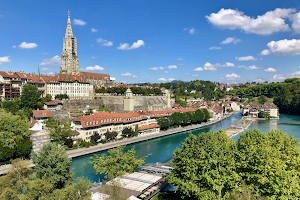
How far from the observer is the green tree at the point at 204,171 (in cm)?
1477

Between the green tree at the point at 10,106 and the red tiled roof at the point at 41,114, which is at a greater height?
the green tree at the point at 10,106

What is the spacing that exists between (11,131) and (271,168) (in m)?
30.5

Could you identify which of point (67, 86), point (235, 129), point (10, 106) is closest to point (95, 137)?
point (10, 106)

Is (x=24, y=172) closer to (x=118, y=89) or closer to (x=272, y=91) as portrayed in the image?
(x=118, y=89)

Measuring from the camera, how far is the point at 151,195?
62.2ft

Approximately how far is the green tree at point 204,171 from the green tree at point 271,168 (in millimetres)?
939

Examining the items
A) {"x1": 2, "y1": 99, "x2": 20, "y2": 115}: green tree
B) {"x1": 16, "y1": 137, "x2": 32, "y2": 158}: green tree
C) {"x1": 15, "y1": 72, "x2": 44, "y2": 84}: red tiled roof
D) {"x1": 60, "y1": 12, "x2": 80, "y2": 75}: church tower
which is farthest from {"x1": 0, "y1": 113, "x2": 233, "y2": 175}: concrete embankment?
{"x1": 60, "y1": 12, "x2": 80, "y2": 75}: church tower

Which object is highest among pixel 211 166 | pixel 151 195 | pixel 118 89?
pixel 118 89

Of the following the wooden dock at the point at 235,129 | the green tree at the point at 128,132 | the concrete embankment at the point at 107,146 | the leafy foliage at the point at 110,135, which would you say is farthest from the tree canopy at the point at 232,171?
the wooden dock at the point at 235,129

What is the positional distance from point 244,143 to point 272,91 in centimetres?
12917

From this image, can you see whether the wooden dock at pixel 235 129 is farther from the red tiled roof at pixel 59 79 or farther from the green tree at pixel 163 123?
the red tiled roof at pixel 59 79

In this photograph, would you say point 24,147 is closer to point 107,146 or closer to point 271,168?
point 107,146

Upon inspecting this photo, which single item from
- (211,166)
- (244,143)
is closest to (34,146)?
(211,166)

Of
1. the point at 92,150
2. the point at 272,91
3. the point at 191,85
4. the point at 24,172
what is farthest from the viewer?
the point at 191,85
